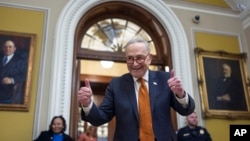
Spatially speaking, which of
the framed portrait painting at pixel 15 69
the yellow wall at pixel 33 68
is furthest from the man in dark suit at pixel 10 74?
the yellow wall at pixel 33 68

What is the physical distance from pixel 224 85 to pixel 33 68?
3.08 meters

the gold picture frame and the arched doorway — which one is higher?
the arched doorway

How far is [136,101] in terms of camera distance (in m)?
1.51

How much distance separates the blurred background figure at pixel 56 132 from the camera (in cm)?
348

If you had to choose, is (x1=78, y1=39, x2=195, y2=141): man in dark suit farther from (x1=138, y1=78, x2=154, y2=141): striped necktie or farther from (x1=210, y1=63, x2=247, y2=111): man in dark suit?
(x1=210, y1=63, x2=247, y2=111): man in dark suit

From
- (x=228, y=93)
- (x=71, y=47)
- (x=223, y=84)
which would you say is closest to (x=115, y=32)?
(x=71, y=47)

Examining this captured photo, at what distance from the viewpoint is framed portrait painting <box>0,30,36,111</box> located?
150 inches

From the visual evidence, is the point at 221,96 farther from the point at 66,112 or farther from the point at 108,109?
the point at 108,109

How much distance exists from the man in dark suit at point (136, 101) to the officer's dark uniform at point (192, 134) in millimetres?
2509

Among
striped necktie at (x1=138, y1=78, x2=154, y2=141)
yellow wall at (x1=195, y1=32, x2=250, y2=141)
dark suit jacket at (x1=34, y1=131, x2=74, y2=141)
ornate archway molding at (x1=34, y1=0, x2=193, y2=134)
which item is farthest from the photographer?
yellow wall at (x1=195, y1=32, x2=250, y2=141)

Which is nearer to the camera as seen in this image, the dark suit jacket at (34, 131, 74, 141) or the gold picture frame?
the dark suit jacket at (34, 131, 74, 141)

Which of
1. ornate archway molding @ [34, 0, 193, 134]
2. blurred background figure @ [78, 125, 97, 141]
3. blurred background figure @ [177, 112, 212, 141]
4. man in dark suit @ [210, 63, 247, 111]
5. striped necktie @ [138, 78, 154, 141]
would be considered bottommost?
blurred background figure @ [78, 125, 97, 141]

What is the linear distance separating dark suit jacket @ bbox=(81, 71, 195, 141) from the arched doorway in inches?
118

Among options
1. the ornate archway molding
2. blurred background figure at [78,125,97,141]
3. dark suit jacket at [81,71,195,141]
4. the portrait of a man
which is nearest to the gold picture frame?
the portrait of a man
